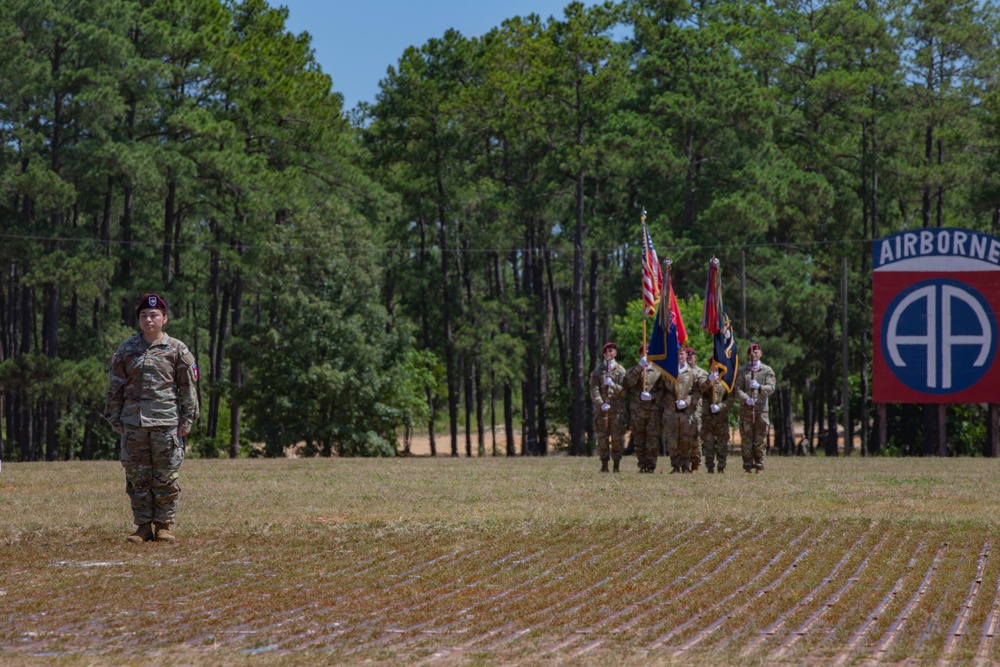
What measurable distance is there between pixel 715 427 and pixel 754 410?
800 millimetres

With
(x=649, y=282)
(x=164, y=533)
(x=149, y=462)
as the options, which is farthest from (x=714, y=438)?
(x=149, y=462)

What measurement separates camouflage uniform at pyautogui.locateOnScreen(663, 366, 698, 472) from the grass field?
414 centimetres

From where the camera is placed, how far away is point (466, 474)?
23766mm

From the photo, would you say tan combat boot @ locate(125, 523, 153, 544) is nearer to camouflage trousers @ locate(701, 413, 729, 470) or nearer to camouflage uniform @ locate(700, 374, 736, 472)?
camouflage uniform @ locate(700, 374, 736, 472)

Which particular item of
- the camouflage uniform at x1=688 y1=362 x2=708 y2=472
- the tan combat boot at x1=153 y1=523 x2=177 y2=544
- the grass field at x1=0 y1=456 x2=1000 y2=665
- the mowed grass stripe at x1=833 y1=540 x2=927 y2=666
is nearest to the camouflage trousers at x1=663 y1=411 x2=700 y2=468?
the camouflage uniform at x1=688 y1=362 x2=708 y2=472

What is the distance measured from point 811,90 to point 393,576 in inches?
2012

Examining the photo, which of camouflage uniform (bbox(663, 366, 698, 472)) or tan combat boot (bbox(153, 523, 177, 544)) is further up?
camouflage uniform (bbox(663, 366, 698, 472))

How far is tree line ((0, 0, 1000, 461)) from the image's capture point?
156ft

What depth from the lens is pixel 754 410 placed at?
77.5 feet

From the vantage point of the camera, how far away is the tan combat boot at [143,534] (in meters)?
12.7

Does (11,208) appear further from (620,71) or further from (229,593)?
(229,593)

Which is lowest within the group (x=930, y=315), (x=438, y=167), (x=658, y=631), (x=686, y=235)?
(x=658, y=631)

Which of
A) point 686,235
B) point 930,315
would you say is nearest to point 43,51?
point 686,235

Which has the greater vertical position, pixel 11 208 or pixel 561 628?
pixel 11 208
